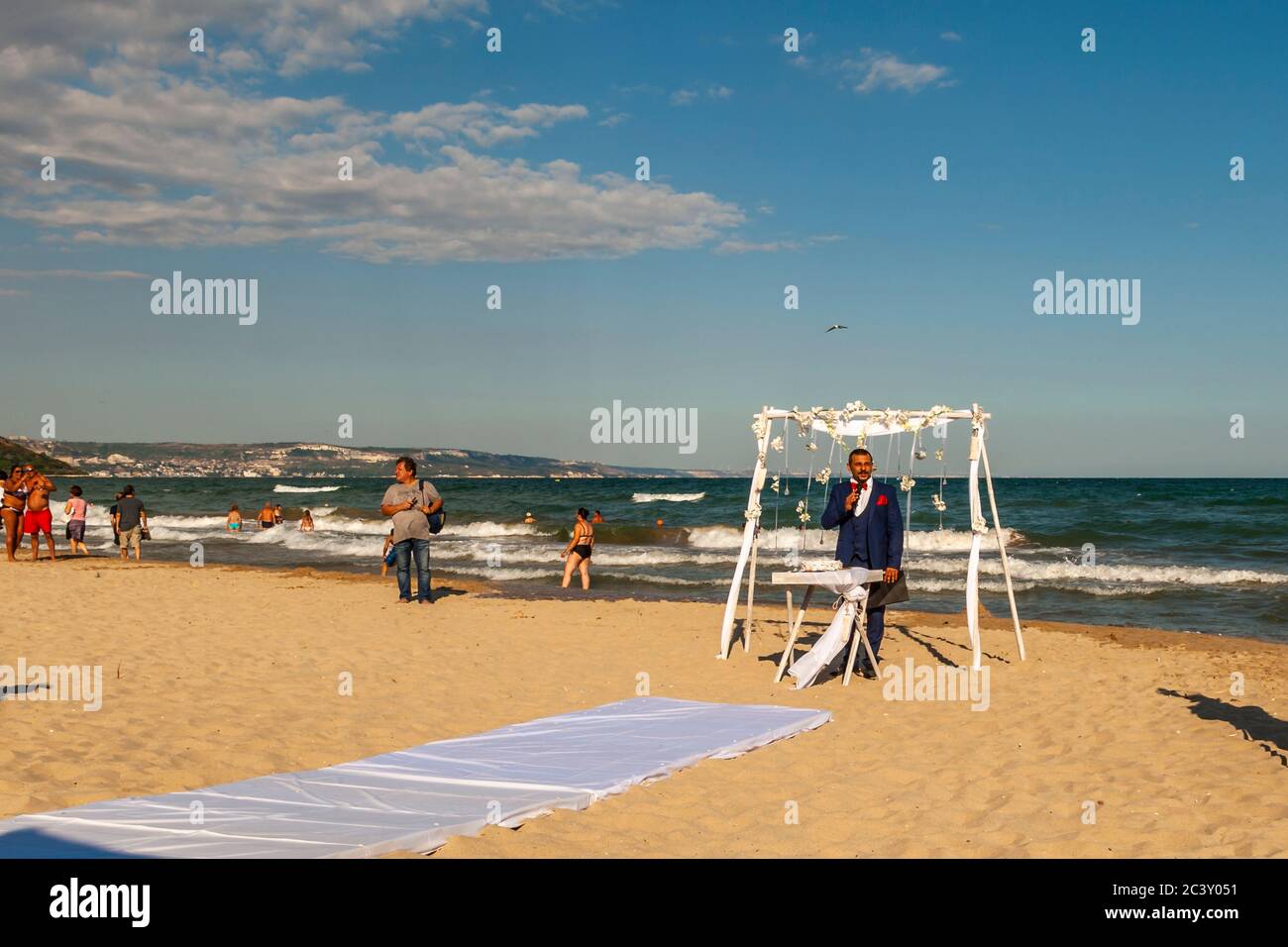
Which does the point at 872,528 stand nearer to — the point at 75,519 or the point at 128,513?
the point at 128,513

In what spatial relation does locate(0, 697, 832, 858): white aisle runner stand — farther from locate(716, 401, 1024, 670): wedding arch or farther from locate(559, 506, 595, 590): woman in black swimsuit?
locate(559, 506, 595, 590): woman in black swimsuit

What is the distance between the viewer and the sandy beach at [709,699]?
5406mm

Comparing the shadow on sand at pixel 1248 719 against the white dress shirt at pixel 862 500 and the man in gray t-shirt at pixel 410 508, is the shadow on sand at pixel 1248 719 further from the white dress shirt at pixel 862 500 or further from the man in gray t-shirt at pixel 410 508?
the man in gray t-shirt at pixel 410 508

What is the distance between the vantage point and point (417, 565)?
47.8ft

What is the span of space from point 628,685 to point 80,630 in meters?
6.30

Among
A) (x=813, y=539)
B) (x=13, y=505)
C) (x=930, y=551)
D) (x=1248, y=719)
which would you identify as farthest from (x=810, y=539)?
(x=1248, y=719)

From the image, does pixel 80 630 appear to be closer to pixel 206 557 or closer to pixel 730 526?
pixel 206 557

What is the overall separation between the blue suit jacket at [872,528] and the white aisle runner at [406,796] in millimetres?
2412

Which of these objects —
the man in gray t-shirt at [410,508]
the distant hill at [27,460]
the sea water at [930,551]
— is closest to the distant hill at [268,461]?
the distant hill at [27,460]

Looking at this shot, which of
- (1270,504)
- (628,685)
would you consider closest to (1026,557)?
(628,685)

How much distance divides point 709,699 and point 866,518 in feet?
7.50

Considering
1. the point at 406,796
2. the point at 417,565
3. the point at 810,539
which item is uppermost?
the point at 417,565
